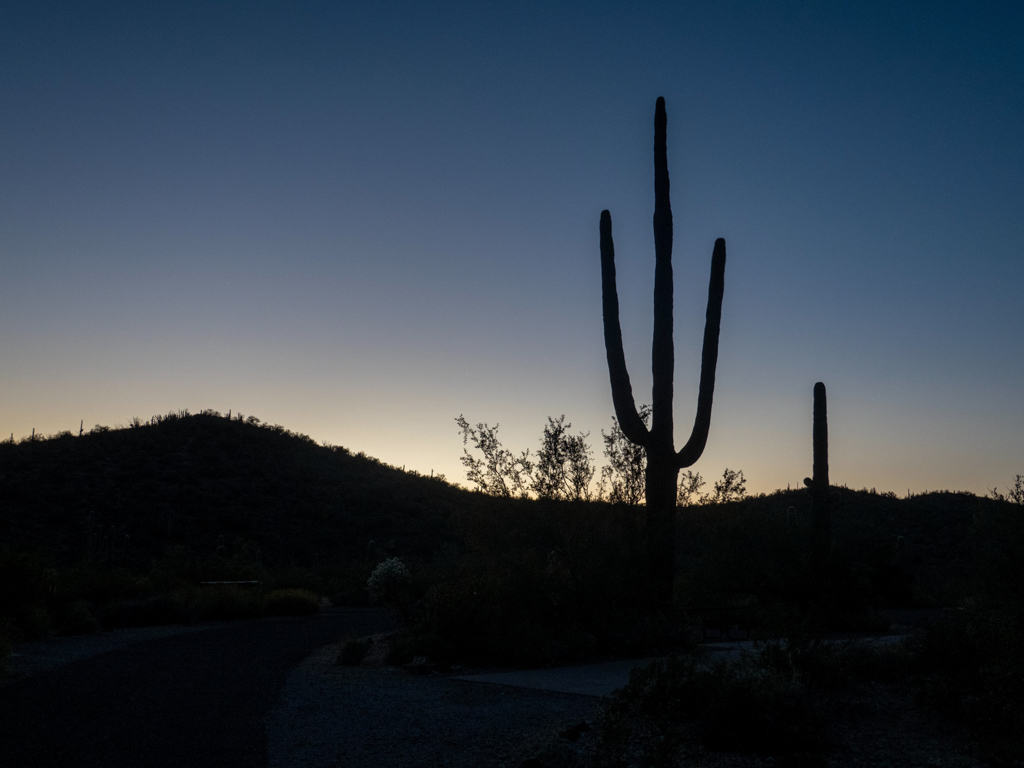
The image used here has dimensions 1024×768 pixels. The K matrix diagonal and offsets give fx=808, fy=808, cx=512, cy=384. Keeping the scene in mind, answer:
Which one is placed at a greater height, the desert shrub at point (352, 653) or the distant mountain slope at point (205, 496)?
the distant mountain slope at point (205, 496)

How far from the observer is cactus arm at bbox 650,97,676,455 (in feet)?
48.4

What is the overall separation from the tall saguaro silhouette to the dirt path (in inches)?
261

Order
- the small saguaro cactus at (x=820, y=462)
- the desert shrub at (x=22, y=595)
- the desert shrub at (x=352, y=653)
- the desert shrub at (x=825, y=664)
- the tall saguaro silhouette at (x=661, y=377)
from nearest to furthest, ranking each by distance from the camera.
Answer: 1. the desert shrub at (x=825, y=664)
2. the desert shrub at (x=352, y=653)
3. the tall saguaro silhouette at (x=661, y=377)
4. the desert shrub at (x=22, y=595)
5. the small saguaro cactus at (x=820, y=462)

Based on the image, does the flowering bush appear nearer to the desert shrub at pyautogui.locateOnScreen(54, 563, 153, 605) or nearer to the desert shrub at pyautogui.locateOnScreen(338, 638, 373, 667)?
the desert shrub at pyautogui.locateOnScreen(338, 638, 373, 667)

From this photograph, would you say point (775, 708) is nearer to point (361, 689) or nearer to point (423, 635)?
point (361, 689)

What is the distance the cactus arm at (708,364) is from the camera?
48.6 feet

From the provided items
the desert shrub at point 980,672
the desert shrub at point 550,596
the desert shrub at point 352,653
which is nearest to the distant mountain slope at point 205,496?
the desert shrub at point 352,653

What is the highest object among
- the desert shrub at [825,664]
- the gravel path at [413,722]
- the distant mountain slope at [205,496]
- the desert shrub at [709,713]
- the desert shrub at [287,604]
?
the distant mountain slope at [205,496]

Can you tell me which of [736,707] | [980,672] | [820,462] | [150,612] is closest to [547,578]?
[736,707]

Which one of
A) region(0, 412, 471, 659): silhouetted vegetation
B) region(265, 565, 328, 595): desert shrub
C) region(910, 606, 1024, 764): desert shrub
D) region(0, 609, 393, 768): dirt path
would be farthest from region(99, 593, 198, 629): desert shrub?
region(910, 606, 1024, 764): desert shrub

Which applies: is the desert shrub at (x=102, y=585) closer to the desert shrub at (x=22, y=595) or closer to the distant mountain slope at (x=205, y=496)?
the desert shrub at (x=22, y=595)

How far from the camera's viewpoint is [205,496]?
44.8 metres

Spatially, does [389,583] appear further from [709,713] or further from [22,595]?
[709,713]

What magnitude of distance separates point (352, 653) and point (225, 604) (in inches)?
436
